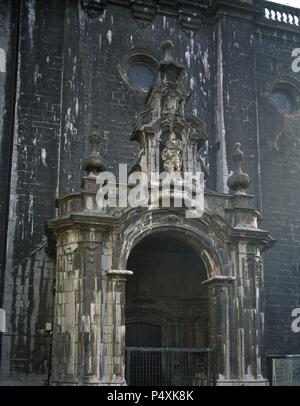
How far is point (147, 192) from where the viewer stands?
14.6 m

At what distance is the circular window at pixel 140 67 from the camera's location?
813 inches

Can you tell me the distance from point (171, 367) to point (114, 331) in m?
1.91

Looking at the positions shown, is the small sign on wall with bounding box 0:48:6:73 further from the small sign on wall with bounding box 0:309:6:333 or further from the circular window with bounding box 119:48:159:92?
the small sign on wall with bounding box 0:309:6:333

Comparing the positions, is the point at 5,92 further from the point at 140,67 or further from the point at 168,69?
the point at 168,69

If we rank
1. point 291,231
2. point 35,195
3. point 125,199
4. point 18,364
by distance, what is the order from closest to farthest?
point 125,199, point 18,364, point 35,195, point 291,231

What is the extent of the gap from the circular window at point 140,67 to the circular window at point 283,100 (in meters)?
4.75

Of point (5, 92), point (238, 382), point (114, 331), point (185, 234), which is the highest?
point (5, 92)

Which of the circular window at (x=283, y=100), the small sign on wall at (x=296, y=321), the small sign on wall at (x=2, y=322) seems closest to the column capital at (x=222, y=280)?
the small sign on wall at (x=2, y=322)

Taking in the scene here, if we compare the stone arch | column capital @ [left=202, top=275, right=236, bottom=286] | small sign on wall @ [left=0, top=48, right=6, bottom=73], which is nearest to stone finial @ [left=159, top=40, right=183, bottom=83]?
the stone arch

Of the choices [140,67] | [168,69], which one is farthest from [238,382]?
[140,67]

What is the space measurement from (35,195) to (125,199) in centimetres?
482

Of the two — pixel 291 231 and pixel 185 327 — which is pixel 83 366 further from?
pixel 291 231

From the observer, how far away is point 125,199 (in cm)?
1439
